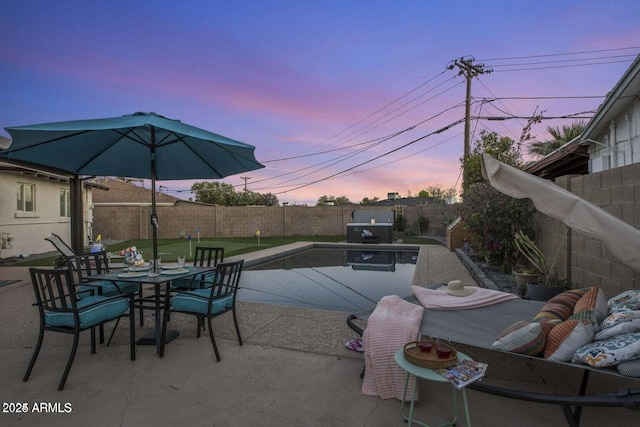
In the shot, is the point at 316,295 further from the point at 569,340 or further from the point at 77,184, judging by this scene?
the point at 77,184

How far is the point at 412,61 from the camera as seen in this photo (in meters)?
12.3

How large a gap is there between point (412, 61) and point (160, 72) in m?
8.03

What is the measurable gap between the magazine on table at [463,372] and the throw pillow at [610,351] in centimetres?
58

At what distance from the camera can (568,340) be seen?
84.0 inches

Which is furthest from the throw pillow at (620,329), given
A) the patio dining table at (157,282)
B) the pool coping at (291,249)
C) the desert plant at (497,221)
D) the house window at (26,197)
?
the house window at (26,197)

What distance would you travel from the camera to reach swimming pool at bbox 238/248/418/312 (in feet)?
19.9

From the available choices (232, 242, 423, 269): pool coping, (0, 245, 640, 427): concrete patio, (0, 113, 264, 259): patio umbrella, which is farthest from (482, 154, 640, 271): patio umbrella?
(232, 242, 423, 269): pool coping

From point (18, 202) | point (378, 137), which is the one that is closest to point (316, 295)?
point (18, 202)

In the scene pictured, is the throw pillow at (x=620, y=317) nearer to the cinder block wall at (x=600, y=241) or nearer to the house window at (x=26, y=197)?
the cinder block wall at (x=600, y=241)

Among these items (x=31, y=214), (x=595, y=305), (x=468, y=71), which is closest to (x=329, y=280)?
(x=595, y=305)

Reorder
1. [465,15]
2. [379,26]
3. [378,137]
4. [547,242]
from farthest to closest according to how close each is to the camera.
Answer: [378,137] → [379,26] → [465,15] → [547,242]

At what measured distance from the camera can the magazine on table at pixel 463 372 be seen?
1836mm

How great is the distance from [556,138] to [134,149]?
1778 cm

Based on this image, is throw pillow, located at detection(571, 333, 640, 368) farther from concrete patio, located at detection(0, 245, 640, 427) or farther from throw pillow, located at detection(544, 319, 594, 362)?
concrete patio, located at detection(0, 245, 640, 427)
